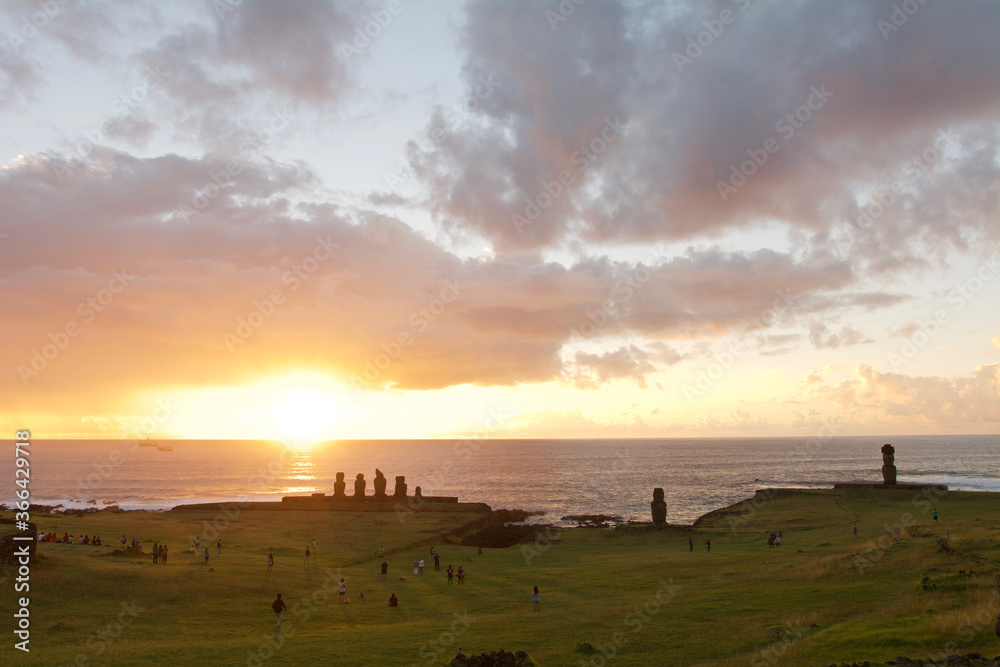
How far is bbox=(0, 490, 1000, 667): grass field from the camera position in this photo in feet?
63.2

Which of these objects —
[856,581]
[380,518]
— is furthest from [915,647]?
[380,518]

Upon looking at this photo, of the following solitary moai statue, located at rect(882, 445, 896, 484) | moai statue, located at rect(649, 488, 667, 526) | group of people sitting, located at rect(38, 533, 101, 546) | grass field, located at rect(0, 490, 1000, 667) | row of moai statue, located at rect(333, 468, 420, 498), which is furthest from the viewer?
row of moai statue, located at rect(333, 468, 420, 498)

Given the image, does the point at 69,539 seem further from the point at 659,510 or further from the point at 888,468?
the point at 888,468

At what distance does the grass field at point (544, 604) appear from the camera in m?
19.3

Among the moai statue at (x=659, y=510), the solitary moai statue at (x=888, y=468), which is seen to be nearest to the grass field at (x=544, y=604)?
the moai statue at (x=659, y=510)

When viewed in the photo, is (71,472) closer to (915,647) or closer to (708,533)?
(708,533)

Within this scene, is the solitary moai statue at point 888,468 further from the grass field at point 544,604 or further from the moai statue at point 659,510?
the moai statue at point 659,510

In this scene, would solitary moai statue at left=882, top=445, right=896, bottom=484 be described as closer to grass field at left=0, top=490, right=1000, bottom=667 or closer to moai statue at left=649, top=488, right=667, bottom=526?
grass field at left=0, top=490, right=1000, bottom=667

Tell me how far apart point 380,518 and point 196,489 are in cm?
9483

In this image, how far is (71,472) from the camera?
19212cm

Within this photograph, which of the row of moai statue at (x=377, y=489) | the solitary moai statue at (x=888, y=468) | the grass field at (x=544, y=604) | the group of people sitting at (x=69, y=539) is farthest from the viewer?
the row of moai statue at (x=377, y=489)

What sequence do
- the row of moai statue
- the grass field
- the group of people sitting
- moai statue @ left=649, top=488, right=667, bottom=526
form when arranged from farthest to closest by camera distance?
the row of moai statue < moai statue @ left=649, top=488, right=667, bottom=526 < the group of people sitting < the grass field

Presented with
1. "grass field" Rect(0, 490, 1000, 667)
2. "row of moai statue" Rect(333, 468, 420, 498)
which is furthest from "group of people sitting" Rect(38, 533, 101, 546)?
"row of moai statue" Rect(333, 468, 420, 498)

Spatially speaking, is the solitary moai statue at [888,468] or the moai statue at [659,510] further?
the solitary moai statue at [888,468]
